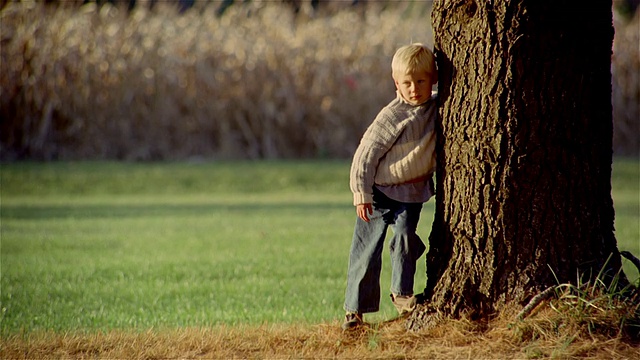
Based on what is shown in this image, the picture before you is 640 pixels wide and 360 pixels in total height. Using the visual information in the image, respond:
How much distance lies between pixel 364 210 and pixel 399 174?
0.22m

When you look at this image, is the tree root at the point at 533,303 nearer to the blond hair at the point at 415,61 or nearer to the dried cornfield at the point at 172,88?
the blond hair at the point at 415,61

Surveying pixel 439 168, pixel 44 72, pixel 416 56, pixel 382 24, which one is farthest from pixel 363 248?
pixel 382 24

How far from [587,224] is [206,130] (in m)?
11.1

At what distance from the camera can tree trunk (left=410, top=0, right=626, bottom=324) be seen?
379cm

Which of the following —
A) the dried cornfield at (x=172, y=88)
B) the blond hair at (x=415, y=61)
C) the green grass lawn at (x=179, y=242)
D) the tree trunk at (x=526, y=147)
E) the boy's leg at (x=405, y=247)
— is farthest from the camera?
the dried cornfield at (x=172, y=88)

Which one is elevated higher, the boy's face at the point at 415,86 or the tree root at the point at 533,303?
the boy's face at the point at 415,86

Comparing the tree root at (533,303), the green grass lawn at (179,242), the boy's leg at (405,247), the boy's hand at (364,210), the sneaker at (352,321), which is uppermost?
the boy's hand at (364,210)

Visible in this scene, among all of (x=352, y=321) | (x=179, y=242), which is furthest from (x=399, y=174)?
(x=179, y=242)

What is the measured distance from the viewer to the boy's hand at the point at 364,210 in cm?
408

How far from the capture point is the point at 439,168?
408 centimetres

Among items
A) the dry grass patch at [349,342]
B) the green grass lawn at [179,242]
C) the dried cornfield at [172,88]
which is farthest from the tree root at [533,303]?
the dried cornfield at [172,88]

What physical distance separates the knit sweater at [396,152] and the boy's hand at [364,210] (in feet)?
0.08

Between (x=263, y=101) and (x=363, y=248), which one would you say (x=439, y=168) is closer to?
(x=363, y=248)

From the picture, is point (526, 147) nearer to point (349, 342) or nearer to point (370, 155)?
point (370, 155)
